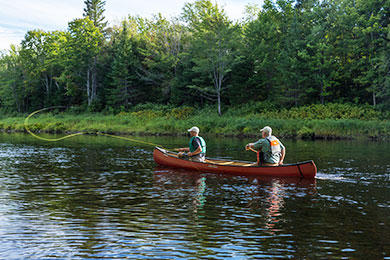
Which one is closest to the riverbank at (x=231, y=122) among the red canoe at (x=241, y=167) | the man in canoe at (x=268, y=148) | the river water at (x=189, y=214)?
the river water at (x=189, y=214)

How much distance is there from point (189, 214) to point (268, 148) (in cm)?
605

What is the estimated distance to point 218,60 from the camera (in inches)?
1694

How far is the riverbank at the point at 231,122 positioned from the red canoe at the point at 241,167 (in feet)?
63.7

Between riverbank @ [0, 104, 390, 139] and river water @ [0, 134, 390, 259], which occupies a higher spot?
riverbank @ [0, 104, 390, 139]

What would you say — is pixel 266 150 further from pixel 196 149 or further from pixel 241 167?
pixel 196 149

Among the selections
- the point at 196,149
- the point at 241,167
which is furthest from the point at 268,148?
the point at 196,149

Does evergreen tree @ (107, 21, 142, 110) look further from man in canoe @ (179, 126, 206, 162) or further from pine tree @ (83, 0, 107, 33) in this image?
man in canoe @ (179, 126, 206, 162)

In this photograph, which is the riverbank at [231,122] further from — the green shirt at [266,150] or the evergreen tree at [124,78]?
the green shirt at [266,150]

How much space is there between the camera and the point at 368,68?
39.0 meters

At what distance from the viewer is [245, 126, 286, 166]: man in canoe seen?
14.3 meters

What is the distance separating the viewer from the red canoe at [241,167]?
13.9 meters

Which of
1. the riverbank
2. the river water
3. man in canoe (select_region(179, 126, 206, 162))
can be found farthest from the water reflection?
the riverbank

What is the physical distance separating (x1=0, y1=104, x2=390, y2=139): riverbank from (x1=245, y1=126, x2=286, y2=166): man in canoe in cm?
2025

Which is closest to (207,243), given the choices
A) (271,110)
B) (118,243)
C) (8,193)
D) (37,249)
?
(118,243)
